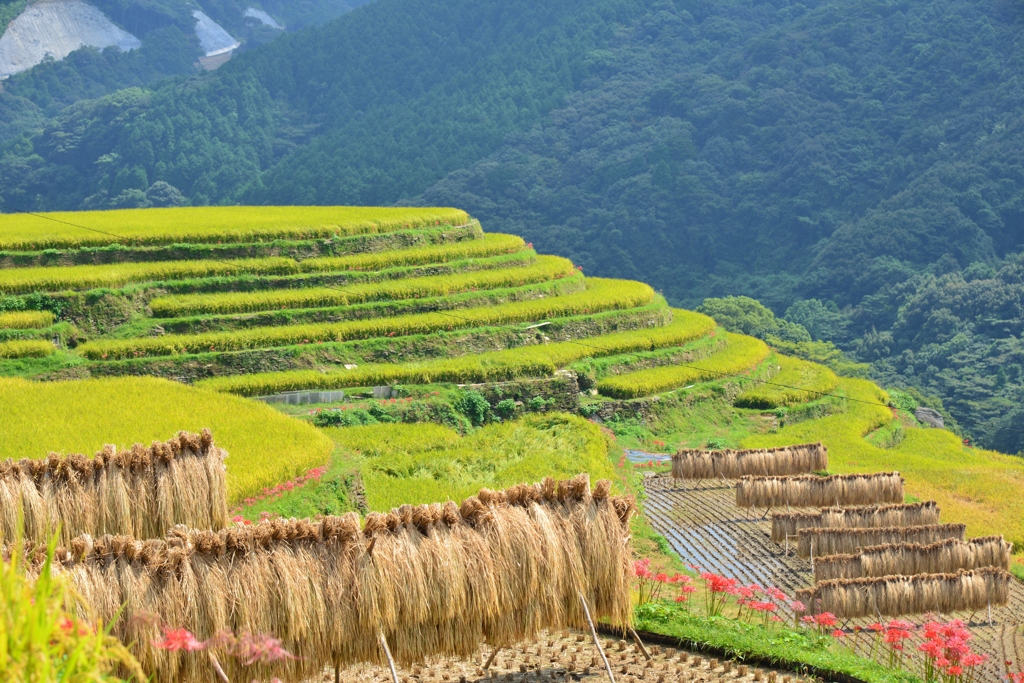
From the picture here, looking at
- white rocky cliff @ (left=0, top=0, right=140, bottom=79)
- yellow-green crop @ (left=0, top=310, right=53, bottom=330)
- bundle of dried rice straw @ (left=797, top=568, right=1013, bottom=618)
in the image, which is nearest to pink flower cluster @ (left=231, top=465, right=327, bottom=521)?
bundle of dried rice straw @ (left=797, top=568, right=1013, bottom=618)

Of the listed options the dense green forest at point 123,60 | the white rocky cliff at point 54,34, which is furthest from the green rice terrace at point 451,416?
the white rocky cliff at point 54,34

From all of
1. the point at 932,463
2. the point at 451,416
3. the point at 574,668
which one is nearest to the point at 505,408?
the point at 451,416

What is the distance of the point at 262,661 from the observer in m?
8.27

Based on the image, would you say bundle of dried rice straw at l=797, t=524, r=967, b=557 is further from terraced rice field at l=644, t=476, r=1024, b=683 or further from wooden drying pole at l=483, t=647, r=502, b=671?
wooden drying pole at l=483, t=647, r=502, b=671

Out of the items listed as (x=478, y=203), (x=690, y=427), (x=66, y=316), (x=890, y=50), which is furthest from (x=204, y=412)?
Result: (x=890, y=50)

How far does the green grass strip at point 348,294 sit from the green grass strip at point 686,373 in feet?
14.2

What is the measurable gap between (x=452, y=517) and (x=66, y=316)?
1813 cm

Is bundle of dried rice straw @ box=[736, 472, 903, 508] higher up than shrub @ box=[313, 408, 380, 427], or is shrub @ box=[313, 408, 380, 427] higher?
shrub @ box=[313, 408, 380, 427]

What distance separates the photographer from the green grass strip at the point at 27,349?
22.8m

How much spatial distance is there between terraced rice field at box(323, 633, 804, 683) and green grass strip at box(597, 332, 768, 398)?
60.9 feet

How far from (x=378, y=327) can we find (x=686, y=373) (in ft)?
29.0

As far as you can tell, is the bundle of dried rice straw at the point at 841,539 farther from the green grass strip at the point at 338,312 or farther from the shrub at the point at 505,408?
the green grass strip at the point at 338,312

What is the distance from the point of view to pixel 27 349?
23.0m

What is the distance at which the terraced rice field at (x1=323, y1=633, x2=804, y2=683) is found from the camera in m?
10.1
